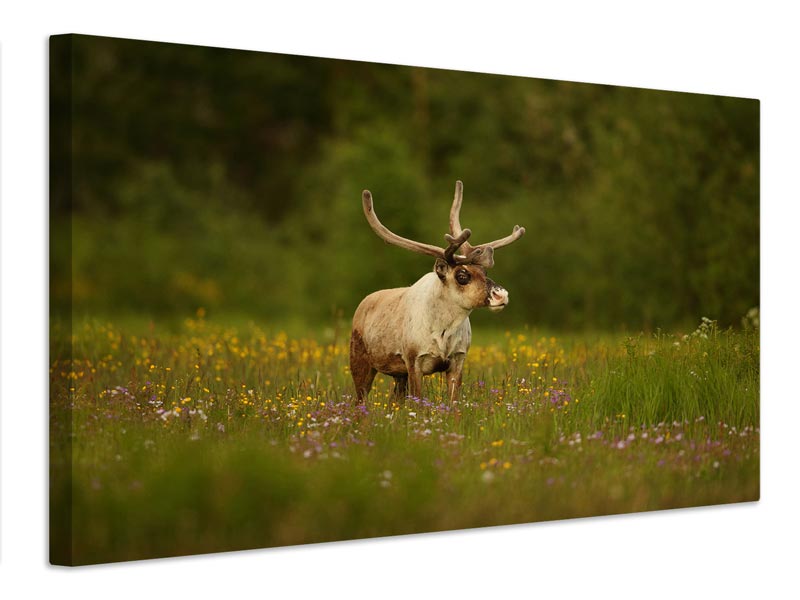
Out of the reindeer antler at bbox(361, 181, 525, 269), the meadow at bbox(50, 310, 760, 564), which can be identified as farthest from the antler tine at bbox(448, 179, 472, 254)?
the meadow at bbox(50, 310, 760, 564)

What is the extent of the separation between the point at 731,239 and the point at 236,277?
3451 mm

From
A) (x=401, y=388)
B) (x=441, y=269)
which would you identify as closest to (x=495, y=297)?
(x=441, y=269)

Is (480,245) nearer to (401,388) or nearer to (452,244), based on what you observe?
(452,244)

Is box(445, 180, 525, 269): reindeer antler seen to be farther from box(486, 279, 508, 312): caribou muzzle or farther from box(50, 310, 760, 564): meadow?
box(50, 310, 760, 564): meadow

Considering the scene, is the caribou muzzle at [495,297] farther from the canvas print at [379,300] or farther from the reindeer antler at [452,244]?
the reindeer antler at [452,244]

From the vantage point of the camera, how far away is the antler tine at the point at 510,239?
8234 mm

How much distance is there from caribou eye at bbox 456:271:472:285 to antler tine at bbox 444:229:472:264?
75 millimetres

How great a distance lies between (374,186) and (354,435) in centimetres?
145

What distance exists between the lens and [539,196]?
28.9ft

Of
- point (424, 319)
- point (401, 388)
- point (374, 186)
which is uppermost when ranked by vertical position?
point (374, 186)

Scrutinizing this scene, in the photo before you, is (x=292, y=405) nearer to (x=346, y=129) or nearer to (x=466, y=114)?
(x=346, y=129)

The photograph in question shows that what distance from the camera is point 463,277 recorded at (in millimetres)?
7980

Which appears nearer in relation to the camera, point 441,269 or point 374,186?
point 441,269

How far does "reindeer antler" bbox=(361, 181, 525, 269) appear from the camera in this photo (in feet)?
26.2
